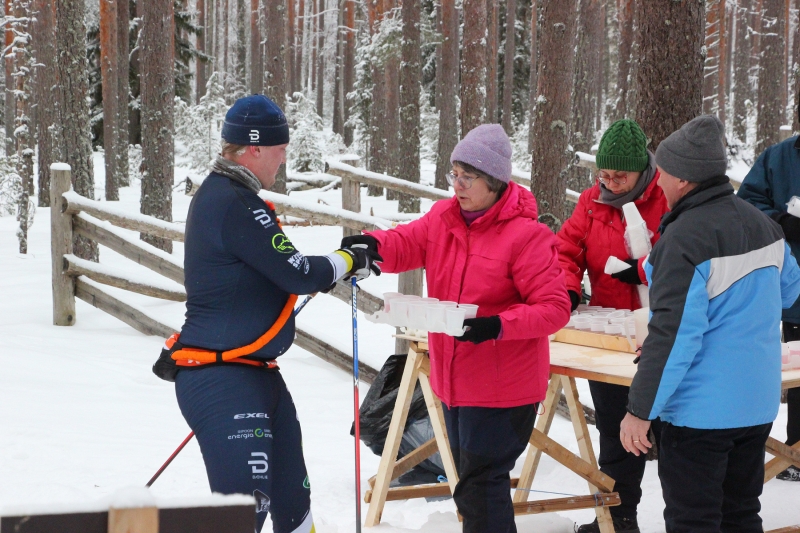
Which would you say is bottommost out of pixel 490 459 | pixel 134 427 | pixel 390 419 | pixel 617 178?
pixel 134 427

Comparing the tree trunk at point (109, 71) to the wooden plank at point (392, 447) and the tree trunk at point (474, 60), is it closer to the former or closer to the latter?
the tree trunk at point (474, 60)

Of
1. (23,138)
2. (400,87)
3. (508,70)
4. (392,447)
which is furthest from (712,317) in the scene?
(508,70)

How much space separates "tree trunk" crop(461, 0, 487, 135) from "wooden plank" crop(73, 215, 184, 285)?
259 inches

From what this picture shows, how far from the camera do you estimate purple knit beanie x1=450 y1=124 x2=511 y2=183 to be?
3068 mm

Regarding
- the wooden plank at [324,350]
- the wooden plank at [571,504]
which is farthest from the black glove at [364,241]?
the wooden plank at [324,350]

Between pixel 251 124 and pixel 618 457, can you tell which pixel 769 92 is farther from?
pixel 251 124

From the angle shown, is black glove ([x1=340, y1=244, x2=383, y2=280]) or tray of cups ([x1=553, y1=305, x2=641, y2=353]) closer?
black glove ([x1=340, y1=244, x2=383, y2=280])

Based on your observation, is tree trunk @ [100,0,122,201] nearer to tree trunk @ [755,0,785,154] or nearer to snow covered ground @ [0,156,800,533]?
snow covered ground @ [0,156,800,533]

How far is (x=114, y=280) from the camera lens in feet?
23.9

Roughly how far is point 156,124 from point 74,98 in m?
1.19

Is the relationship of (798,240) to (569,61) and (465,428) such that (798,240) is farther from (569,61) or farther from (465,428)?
(569,61)

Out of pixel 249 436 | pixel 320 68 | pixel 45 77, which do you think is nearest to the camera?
pixel 249 436

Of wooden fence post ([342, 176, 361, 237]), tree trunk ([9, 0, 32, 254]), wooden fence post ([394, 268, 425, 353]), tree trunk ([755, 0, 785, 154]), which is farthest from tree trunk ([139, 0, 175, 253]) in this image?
tree trunk ([755, 0, 785, 154])

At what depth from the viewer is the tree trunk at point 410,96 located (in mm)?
15164
